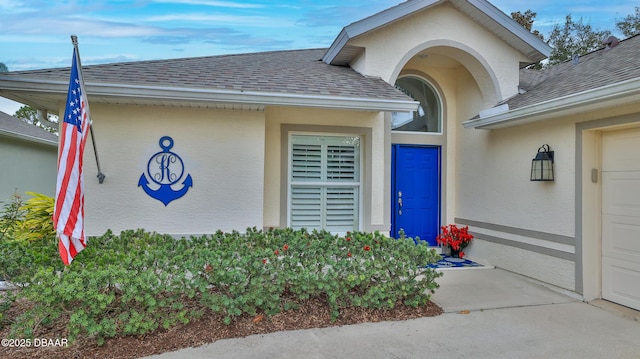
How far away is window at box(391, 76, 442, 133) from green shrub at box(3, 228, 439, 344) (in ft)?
12.2

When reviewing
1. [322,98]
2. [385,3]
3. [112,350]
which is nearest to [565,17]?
[385,3]

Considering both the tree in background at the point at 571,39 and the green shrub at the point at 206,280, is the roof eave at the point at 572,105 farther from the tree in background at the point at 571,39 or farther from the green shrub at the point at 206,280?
the tree in background at the point at 571,39

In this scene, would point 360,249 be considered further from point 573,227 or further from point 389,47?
point 389,47

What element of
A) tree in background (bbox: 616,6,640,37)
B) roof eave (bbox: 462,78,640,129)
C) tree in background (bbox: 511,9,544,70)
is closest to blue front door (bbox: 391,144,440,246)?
roof eave (bbox: 462,78,640,129)

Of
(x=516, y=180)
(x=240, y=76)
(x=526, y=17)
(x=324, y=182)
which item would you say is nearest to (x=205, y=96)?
(x=240, y=76)

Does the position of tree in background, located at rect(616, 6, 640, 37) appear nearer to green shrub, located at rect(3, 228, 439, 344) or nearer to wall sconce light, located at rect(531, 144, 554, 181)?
wall sconce light, located at rect(531, 144, 554, 181)

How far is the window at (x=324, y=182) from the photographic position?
6055 millimetres

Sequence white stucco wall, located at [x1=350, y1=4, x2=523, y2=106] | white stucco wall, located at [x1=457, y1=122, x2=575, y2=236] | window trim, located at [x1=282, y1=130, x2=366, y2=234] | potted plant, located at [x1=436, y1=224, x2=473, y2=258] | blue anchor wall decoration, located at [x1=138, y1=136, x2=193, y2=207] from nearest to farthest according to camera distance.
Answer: blue anchor wall decoration, located at [x1=138, y1=136, x2=193, y2=207] < white stucco wall, located at [x1=457, y1=122, x2=575, y2=236] < window trim, located at [x1=282, y1=130, x2=366, y2=234] < white stucco wall, located at [x1=350, y1=4, x2=523, y2=106] < potted plant, located at [x1=436, y1=224, x2=473, y2=258]

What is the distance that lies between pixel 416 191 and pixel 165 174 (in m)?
4.72

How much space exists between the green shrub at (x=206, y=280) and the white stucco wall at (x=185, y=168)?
60 centimetres

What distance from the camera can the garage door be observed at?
4422 millimetres

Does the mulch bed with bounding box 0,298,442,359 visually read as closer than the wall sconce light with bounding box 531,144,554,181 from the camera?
Yes

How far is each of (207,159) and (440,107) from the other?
4956 mm

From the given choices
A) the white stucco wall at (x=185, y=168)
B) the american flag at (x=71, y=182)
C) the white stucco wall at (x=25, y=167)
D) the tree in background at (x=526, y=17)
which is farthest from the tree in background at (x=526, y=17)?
the white stucco wall at (x=25, y=167)
